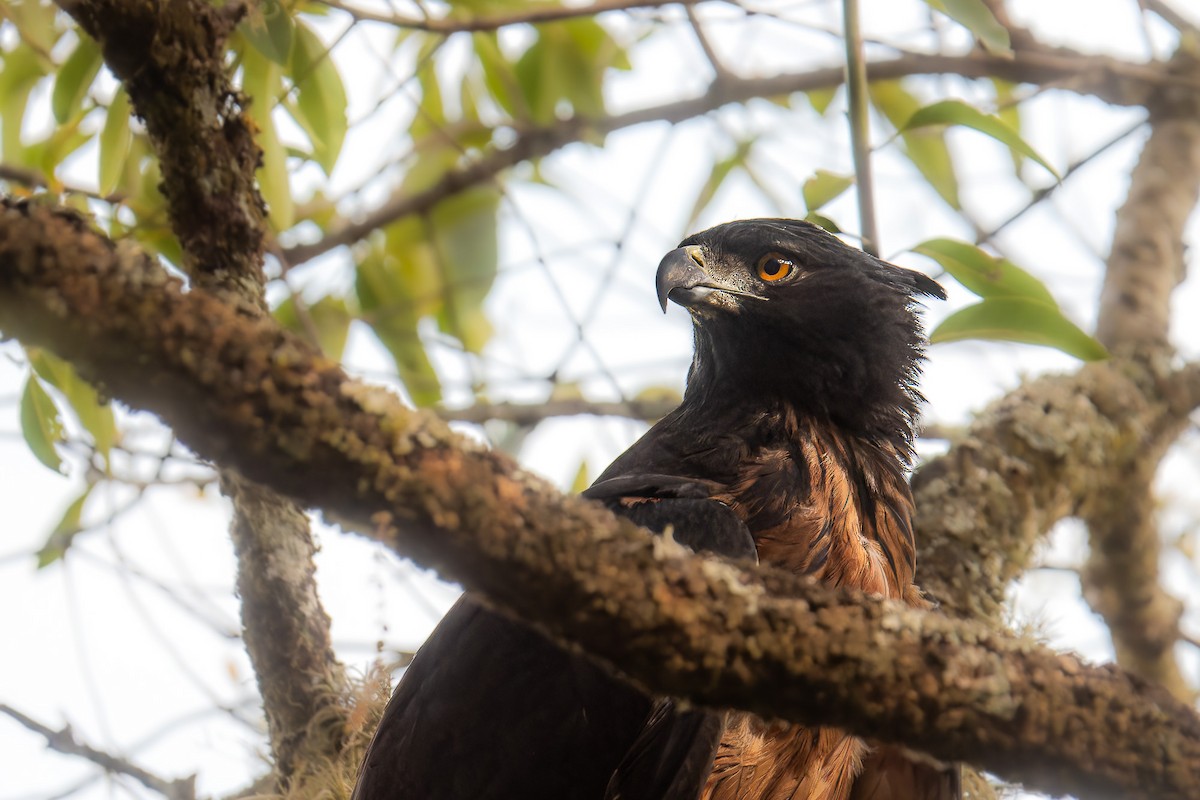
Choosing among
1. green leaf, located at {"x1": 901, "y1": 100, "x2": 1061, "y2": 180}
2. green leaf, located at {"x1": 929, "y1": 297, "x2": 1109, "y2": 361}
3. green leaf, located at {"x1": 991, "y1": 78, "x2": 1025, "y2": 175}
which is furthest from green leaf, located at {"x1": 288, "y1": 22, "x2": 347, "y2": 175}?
green leaf, located at {"x1": 991, "y1": 78, "x2": 1025, "y2": 175}

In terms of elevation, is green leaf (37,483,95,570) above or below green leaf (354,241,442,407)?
below

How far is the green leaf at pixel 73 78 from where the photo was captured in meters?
3.56

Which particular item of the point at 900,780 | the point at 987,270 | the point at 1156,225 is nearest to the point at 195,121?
the point at 987,270

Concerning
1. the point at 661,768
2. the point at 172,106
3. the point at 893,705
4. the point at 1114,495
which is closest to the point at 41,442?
the point at 172,106

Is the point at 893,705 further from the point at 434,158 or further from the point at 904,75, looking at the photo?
the point at 434,158

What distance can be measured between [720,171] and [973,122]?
2.31m

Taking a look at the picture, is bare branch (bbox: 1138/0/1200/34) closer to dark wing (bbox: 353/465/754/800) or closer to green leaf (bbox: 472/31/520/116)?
green leaf (bbox: 472/31/520/116)

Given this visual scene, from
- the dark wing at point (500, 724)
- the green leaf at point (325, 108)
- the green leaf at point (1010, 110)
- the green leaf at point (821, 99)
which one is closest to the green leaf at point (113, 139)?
the green leaf at point (325, 108)

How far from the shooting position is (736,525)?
2.69 metres

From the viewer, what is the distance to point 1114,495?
4617 millimetres

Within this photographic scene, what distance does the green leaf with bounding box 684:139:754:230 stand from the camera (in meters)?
5.40

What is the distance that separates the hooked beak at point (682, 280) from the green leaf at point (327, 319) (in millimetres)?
1804

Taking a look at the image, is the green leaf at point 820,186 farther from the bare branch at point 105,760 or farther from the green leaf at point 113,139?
the bare branch at point 105,760

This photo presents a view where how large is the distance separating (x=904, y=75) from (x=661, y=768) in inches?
135
